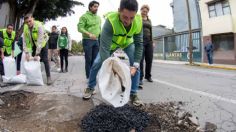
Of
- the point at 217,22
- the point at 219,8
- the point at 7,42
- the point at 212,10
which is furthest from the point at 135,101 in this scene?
the point at 212,10

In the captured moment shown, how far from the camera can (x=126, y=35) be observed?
14.3 feet

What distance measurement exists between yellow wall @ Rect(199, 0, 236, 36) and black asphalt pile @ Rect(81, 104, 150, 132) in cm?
2439

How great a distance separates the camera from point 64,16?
2111cm

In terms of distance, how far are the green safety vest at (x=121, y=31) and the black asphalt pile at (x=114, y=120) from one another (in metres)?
0.90

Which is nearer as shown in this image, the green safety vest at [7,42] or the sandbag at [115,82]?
the sandbag at [115,82]

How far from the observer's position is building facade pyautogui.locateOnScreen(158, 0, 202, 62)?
31.2 m

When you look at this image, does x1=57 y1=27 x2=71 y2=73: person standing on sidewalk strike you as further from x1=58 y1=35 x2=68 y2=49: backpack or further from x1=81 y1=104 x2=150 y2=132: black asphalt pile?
x1=81 y1=104 x2=150 y2=132: black asphalt pile

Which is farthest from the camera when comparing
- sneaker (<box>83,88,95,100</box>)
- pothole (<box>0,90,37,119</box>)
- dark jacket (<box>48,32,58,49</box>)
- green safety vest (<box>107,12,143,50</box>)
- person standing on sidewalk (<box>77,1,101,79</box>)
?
dark jacket (<box>48,32,58,49</box>)

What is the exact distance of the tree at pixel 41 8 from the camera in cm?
1842

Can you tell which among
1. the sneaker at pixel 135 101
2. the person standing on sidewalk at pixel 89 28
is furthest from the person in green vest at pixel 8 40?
the sneaker at pixel 135 101

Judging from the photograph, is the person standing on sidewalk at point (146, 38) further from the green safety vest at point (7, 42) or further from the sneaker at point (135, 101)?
the green safety vest at point (7, 42)

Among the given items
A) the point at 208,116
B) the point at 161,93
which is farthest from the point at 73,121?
the point at 161,93

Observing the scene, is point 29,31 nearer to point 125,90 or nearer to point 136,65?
point 136,65

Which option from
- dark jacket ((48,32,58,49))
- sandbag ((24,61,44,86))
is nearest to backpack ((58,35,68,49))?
dark jacket ((48,32,58,49))
